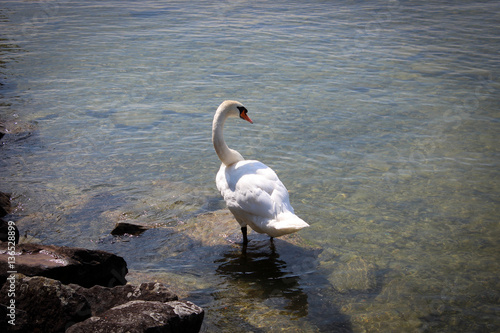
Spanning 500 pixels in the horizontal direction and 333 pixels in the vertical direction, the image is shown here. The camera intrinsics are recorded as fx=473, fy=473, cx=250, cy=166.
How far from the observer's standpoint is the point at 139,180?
7.61m

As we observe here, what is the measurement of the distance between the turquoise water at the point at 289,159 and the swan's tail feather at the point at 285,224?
1.85 feet

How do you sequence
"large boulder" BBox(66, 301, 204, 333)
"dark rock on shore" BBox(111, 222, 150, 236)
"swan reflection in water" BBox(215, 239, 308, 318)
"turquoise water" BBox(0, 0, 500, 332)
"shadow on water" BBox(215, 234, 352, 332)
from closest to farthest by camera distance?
"large boulder" BBox(66, 301, 204, 333) < "shadow on water" BBox(215, 234, 352, 332) < "swan reflection in water" BBox(215, 239, 308, 318) < "turquoise water" BBox(0, 0, 500, 332) < "dark rock on shore" BBox(111, 222, 150, 236)

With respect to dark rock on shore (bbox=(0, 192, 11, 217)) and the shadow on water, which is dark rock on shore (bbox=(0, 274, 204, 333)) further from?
dark rock on shore (bbox=(0, 192, 11, 217))

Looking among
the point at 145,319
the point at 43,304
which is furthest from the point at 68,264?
the point at 145,319

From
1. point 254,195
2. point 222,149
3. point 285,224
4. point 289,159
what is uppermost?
point 222,149

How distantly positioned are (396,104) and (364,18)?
9194 millimetres

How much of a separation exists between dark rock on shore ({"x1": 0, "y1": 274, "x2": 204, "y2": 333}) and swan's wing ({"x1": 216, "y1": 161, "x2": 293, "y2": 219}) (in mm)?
1566

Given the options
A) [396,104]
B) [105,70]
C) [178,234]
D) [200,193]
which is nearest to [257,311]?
[178,234]

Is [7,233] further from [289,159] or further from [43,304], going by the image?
[289,159]

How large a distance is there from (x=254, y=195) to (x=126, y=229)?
70.8 inches

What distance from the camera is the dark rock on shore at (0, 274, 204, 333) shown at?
3.61 meters

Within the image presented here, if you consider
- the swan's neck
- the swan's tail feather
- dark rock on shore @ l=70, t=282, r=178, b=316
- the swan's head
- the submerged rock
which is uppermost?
the swan's head

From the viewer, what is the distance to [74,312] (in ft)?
12.4

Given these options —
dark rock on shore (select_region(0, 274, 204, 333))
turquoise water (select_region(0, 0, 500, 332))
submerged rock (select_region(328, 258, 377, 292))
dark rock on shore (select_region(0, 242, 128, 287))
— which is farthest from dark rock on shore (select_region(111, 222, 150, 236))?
submerged rock (select_region(328, 258, 377, 292))
